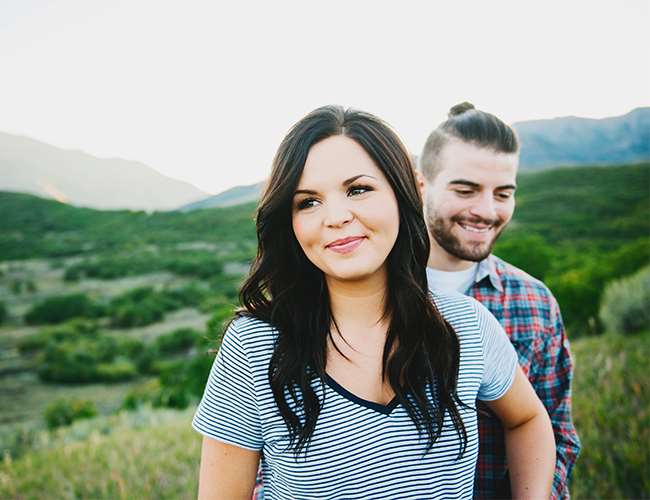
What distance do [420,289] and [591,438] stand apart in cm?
313

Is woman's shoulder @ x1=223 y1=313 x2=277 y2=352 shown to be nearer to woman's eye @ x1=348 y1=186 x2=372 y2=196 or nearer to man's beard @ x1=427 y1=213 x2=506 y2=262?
woman's eye @ x1=348 y1=186 x2=372 y2=196

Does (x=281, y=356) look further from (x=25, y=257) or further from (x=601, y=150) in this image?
(x=25, y=257)

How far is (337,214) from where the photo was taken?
1371mm

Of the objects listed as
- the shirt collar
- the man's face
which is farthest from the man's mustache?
the shirt collar

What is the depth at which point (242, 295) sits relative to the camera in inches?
60.2

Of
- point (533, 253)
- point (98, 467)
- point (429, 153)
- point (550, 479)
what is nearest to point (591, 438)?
point (550, 479)

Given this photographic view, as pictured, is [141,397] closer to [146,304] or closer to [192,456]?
[192,456]

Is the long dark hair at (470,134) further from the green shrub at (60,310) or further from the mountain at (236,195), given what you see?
the green shrub at (60,310)

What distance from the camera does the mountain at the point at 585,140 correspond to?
18981mm

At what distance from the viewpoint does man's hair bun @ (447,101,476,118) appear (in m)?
2.51

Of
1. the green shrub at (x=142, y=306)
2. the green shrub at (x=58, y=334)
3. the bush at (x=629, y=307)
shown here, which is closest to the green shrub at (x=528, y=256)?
the bush at (x=629, y=307)

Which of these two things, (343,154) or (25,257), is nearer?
(343,154)

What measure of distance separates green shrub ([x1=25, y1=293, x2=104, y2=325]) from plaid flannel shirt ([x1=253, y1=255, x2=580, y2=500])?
84.4 feet

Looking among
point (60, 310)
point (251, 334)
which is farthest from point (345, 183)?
point (60, 310)
